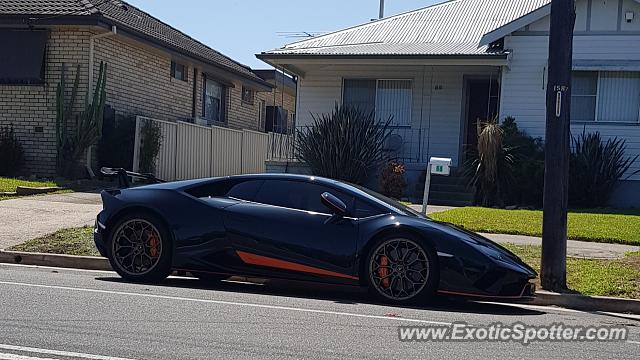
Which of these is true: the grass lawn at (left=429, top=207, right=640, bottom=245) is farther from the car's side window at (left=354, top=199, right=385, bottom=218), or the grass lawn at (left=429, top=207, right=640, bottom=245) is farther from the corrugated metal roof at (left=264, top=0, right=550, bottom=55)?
the corrugated metal roof at (left=264, top=0, right=550, bottom=55)

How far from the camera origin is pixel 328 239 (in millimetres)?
8008

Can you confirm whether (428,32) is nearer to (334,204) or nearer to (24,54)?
(24,54)

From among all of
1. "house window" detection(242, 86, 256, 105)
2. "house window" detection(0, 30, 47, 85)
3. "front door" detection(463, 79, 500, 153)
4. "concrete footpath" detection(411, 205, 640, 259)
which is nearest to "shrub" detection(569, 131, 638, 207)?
"front door" detection(463, 79, 500, 153)

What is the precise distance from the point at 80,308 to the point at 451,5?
19846mm

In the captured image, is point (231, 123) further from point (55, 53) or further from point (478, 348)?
point (478, 348)

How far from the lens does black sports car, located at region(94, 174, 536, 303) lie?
7.71 meters

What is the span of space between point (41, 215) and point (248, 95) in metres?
18.5

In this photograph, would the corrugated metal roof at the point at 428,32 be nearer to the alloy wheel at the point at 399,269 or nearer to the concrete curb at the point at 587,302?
the concrete curb at the point at 587,302

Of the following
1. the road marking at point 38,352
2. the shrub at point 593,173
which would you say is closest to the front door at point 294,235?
the road marking at point 38,352

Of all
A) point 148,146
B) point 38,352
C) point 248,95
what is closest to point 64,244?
point 38,352

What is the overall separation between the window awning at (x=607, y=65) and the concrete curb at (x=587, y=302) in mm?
11112

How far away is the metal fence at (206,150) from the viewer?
20797 mm

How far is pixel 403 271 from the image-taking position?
25.7 feet

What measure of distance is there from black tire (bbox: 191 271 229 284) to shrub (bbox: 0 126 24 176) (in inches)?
455
